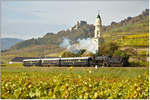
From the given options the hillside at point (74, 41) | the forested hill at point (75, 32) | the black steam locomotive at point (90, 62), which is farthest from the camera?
the black steam locomotive at point (90, 62)

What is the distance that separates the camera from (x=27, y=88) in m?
9.16

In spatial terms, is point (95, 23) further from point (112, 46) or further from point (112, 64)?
point (112, 46)

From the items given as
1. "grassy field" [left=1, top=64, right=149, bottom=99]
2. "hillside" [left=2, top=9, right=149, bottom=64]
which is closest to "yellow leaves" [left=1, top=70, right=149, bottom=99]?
"grassy field" [left=1, top=64, right=149, bottom=99]

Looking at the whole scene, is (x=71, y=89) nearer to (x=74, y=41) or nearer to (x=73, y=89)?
(x=73, y=89)

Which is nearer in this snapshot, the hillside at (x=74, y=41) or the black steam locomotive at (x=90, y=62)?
the hillside at (x=74, y=41)

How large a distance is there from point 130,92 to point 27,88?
12.2 feet

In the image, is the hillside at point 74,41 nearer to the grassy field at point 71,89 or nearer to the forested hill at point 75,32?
the forested hill at point 75,32

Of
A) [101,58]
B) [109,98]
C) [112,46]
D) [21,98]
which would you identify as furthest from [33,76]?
[112,46]

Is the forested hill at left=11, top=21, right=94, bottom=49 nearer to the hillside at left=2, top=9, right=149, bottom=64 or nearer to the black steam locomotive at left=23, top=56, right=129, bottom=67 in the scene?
the hillside at left=2, top=9, right=149, bottom=64

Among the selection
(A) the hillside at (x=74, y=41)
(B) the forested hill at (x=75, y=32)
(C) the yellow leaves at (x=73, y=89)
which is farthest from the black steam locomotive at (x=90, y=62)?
(C) the yellow leaves at (x=73, y=89)

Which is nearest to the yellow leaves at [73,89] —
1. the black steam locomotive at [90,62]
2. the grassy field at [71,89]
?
the grassy field at [71,89]

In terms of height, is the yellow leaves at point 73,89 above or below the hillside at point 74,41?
below

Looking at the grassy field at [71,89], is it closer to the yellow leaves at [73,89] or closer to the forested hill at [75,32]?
the yellow leaves at [73,89]

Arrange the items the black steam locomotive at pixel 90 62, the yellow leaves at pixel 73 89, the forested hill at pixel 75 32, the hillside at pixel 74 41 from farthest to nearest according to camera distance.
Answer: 1. the black steam locomotive at pixel 90 62
2. the hillside at pixel 74 41
3. the forested hill at pixel 75 32
4. the yellow leaves at pixel 73 89
